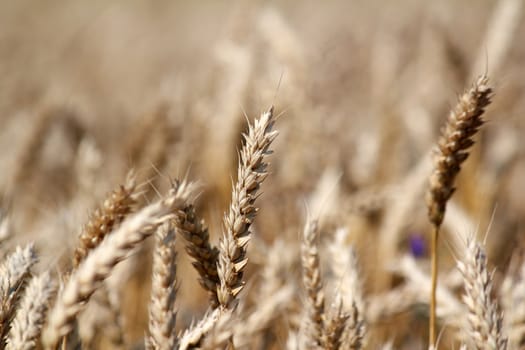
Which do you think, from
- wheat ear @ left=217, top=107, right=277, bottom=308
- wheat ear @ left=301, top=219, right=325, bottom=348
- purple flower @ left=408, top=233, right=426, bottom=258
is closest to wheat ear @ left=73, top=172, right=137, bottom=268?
wheat ear @ left=217, top=107, right=277, bottom=308

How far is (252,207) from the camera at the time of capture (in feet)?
2.48

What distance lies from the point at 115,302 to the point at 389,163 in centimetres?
155

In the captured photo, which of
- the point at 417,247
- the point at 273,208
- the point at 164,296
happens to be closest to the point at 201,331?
the point at 164,296

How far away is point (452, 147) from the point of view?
0.86 metres

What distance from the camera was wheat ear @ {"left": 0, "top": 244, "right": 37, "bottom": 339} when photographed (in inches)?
29.5

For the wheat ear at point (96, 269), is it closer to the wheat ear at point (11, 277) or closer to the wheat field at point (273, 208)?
the wheat field at point (273, 208)

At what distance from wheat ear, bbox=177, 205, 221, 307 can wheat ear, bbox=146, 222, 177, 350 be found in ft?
0.08

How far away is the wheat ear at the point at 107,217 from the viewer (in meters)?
0.72

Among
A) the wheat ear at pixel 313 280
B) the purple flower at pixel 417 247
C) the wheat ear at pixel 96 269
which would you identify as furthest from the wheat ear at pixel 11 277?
the purple flower at pixel 417 247

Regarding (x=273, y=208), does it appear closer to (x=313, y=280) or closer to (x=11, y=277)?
(x=313, y=280)

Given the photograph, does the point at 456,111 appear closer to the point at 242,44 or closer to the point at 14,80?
the point at 242,44

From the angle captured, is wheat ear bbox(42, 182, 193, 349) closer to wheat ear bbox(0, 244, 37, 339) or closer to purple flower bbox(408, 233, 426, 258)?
wheat ear bbox(0, 244, 37, 339)

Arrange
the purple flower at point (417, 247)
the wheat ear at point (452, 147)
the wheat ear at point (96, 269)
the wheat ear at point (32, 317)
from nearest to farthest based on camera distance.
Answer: the wheat ear at point (96, 269)
the wheat ear at point (32, 317)
the wheat ear at point (452, 147)
the purple flower at point (417, 247)

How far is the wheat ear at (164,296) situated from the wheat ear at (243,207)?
61 millimetres
